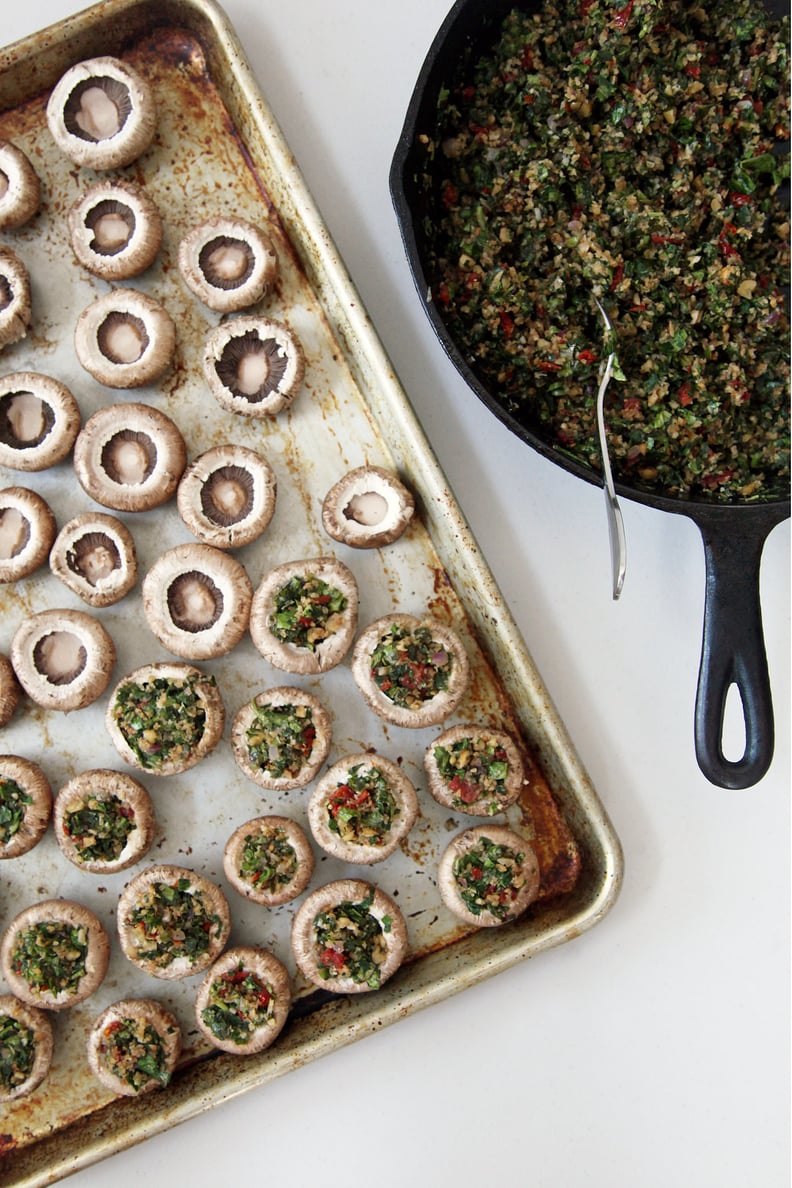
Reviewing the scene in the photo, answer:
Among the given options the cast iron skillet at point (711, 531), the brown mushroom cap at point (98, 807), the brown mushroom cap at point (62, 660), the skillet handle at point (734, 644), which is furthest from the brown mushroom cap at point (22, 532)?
the skillet handle at point (734, 644)

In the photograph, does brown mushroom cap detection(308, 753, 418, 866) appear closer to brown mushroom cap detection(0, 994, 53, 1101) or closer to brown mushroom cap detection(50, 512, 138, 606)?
brown mushroom cap detection(50, 512, 138, 606)

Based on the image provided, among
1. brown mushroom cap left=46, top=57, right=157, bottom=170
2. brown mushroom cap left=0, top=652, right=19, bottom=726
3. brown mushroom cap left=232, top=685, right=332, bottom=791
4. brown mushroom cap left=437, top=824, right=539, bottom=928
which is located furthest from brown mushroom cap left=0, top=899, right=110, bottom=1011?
brown mushroom cap left=46, top=57, right=157, bottom=170

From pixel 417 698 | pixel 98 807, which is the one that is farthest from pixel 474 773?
pixel 98 807

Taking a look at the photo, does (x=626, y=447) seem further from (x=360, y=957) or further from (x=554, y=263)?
(x=360, y=957)

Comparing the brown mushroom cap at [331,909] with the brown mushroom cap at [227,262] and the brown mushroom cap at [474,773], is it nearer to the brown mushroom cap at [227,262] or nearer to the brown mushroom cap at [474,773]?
the brown mushroom cap at [474,773]

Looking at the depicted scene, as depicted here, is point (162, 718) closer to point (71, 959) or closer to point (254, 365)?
point (71, 959)

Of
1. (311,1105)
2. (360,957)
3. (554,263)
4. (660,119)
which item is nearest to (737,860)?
(360,957)
